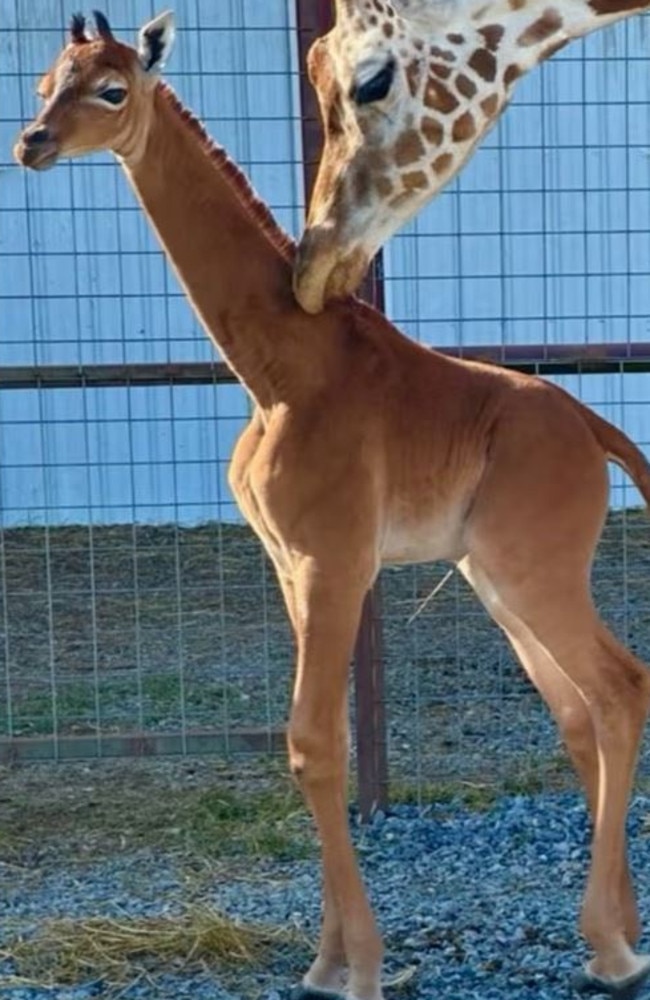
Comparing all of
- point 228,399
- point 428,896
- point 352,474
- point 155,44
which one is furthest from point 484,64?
point 228,399

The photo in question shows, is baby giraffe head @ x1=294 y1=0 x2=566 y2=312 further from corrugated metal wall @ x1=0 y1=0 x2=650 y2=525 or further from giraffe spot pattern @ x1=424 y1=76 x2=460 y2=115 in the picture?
corrugated metal wall @ x1=0 y1=0 x2=650 y2=525

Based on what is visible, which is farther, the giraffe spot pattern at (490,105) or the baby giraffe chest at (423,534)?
the baby giraffe chest at (423,534)

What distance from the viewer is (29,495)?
420 inches

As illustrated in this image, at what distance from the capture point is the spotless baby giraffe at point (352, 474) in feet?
12.3

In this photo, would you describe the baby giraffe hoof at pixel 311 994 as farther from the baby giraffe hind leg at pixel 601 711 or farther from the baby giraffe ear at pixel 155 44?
the baby giraffe ear at pixel 155 44

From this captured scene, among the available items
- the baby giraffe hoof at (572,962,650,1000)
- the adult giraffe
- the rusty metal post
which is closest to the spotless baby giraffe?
the baby giraffe hoof at (572,962,650,1000)

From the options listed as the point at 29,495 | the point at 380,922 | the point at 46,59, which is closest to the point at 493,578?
the point at 380,922

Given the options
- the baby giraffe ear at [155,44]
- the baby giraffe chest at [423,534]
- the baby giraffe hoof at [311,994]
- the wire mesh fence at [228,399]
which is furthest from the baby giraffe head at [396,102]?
the wire mesh fence at [228,399]

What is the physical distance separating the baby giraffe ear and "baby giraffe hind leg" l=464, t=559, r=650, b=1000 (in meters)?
1.38

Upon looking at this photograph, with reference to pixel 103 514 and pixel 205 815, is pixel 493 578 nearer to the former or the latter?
pixel 205 815

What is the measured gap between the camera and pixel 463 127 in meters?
3.72

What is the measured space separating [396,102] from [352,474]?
805 mm

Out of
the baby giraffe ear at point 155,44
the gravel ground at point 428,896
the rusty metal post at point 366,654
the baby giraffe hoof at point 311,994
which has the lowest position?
the gravel ground at point 428,896

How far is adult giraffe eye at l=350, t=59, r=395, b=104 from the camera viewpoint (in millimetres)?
3557
